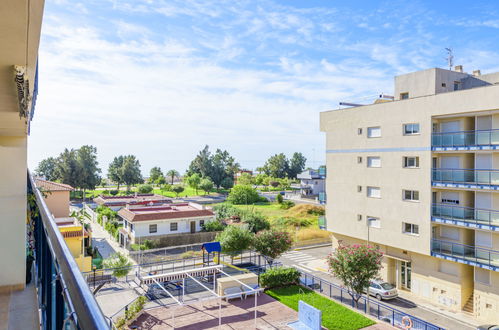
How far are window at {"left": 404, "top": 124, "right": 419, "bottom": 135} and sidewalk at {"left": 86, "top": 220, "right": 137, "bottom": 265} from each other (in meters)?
18.5

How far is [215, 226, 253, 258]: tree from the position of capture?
24.1 meters

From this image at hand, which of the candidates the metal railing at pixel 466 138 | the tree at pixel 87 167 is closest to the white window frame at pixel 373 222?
the metal railing at pixel 466 138

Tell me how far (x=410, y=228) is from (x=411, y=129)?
17.6 ft

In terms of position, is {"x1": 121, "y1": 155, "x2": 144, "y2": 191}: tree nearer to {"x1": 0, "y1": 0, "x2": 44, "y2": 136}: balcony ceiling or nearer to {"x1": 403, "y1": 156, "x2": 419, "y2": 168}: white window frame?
{"x1": 403, "y1": 156, "x2": 419, "y2": 168}: white window frame

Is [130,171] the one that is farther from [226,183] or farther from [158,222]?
[158,222]

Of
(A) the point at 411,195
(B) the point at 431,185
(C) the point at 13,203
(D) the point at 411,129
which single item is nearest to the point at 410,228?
(A) the point at 411,195

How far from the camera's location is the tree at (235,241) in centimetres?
A: 2409

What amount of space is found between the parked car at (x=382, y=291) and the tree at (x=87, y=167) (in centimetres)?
4486

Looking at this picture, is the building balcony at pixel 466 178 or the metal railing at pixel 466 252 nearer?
the metal railing at pixel 466 252

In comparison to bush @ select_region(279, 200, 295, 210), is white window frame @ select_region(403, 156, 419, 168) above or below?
above

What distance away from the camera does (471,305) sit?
1778cm

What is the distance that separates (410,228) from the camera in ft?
66.0

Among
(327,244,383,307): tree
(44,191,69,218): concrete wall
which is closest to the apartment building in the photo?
(327,244,383,307): tree

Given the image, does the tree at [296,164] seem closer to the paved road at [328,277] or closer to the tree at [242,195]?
the tree at [242,195]
